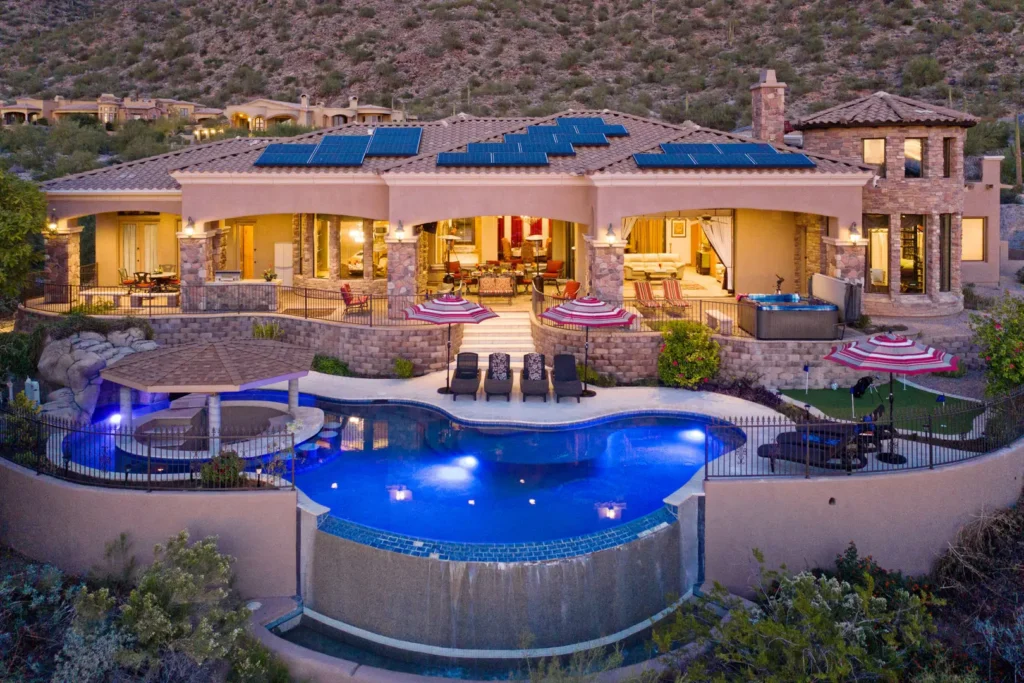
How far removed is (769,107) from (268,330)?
16.9 meters

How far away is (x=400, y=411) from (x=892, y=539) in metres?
11.3

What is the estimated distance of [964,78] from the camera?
57562 millimetres

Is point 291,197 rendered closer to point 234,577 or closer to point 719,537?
Answer: point 234,577

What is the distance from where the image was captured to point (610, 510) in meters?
17.1

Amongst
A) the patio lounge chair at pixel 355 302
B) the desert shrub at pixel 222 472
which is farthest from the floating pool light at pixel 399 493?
the patio lounge chair at pixel 355 302

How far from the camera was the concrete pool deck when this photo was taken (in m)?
22.4

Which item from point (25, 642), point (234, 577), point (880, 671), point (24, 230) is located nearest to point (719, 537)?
point (880, 671)

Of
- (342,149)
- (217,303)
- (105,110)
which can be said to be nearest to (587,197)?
(342,149)

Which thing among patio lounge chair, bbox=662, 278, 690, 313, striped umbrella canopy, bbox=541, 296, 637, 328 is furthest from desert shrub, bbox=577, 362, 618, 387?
patio lounge chair, bbox=662, 278, 690, 313

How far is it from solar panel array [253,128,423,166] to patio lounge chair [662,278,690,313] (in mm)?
8765

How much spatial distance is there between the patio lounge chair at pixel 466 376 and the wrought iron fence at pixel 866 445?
6.35 meters

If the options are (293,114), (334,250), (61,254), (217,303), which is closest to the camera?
(217,303)

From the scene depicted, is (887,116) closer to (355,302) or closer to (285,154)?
(355,302)

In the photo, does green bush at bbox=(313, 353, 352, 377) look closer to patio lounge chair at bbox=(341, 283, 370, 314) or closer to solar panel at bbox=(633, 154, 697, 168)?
patio lounge chair at bbox=(341, 283, 370, 314)
